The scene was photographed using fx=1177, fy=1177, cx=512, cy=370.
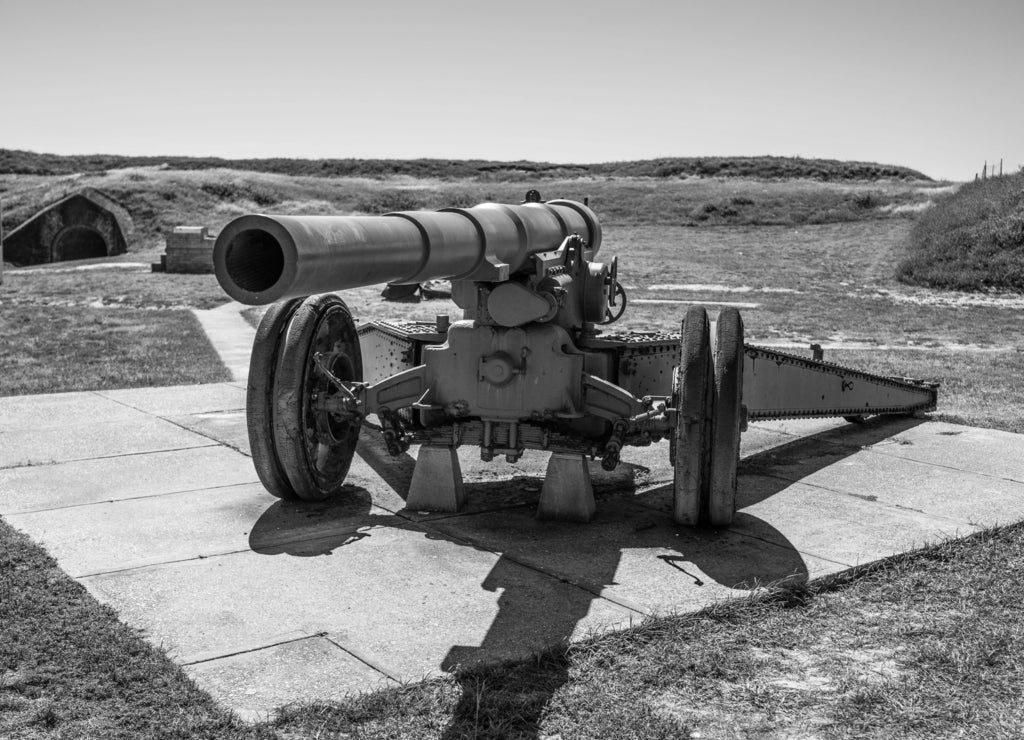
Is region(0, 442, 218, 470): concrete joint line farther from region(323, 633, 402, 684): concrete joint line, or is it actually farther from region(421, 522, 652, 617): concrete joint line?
region(323, 633, 402, 684): concrete joint line

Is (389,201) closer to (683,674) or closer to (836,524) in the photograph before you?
(836,524)

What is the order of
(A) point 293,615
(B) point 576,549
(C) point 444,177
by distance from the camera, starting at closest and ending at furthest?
(A) point 293,615, (B) point 576,549, (C) point 444,177

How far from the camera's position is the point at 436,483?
5723 mm

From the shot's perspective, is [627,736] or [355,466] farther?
[355,466]

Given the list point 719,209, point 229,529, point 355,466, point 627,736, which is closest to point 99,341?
point 355,466

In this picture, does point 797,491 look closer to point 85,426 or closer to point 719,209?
point 85,426

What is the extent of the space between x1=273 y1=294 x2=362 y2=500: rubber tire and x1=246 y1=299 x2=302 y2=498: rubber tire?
0.04 meters

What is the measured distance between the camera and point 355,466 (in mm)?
6648

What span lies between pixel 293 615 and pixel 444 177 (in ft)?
152

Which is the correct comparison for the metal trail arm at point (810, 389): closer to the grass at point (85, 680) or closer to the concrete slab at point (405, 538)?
the concrete slab at point (405, 538)

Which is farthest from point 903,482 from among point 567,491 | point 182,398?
point 182,398

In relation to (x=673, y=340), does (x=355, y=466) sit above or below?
below

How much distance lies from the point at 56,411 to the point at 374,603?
459cm

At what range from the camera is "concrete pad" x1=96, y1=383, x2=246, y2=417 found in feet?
27.1
